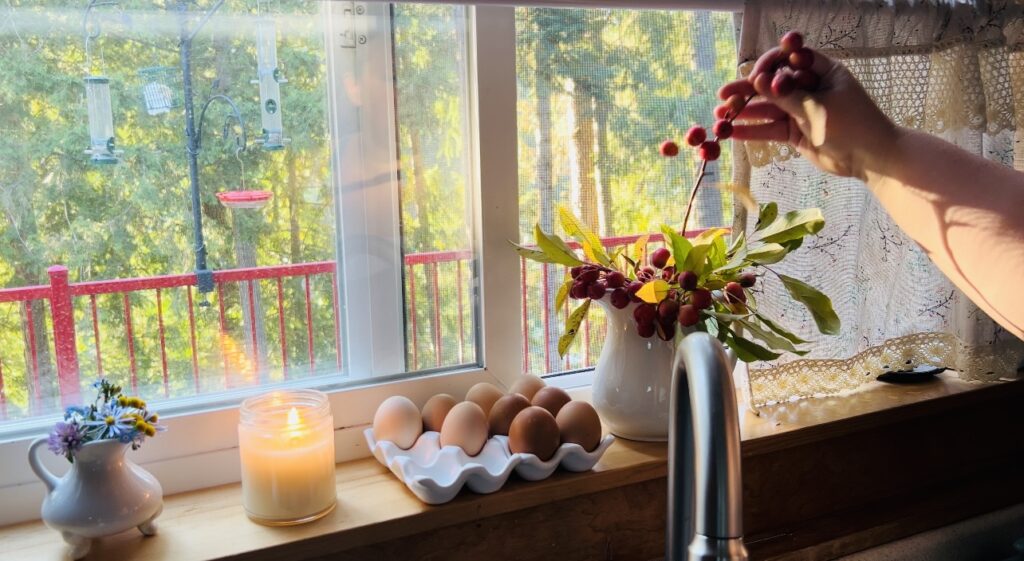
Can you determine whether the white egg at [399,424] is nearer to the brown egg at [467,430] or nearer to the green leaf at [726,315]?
the brown egg at [467,430]

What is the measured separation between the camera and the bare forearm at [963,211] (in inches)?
33.0

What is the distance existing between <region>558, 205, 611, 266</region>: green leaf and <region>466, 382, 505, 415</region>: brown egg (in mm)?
233

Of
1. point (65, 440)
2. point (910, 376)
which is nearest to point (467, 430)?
point (65, 440)

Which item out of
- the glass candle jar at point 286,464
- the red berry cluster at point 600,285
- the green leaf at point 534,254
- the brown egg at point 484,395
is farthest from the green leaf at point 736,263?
the glass candle jar at point 286,464

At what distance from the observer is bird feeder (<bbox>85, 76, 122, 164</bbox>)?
99 centimetres

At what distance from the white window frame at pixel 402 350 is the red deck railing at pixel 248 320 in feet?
0.09

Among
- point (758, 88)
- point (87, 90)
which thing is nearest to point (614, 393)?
point (758, 88)

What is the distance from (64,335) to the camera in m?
1.02

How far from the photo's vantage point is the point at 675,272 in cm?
110

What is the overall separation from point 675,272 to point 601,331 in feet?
0.95

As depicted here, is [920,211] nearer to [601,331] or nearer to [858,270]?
[858,270]

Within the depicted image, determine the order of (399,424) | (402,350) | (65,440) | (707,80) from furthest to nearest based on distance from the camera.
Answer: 1. (707,80)
2. (402,350)
3. (399,424)
4. (65,440)

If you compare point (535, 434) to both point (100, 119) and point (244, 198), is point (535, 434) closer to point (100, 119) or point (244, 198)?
point (244, 198)

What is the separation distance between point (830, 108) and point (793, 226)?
0.73 feet
